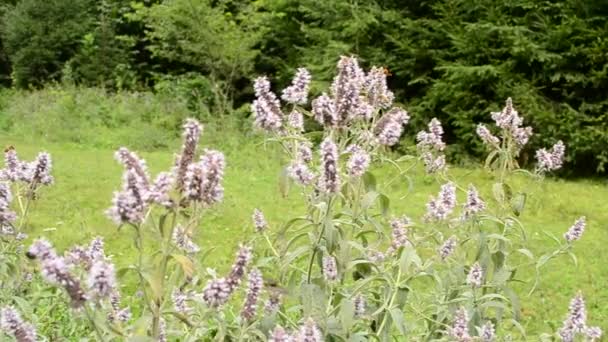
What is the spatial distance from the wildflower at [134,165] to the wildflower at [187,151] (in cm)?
6

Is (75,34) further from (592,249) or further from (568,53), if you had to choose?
(592,249)

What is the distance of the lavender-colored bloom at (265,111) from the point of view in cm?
229

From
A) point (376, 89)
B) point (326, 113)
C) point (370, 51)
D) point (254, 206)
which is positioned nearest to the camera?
point (326, 113)

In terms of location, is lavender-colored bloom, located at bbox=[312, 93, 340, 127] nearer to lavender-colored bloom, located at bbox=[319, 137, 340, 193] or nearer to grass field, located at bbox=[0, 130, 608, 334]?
lavender-colored bloom, located at bbox=[319, 137, 340, 193]

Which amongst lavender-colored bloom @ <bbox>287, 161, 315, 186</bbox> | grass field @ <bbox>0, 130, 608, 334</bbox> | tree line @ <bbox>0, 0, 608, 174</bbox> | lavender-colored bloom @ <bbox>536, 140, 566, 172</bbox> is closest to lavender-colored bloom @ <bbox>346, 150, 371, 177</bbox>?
lavender-colored bloom @ <bbox>287, 161, 315, 186</bbox>

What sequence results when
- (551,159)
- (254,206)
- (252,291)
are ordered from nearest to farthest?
(252,291) < (551,159) < (254,206)

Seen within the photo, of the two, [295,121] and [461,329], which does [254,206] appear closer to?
[295,121]

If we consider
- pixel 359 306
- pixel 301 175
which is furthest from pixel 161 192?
pixel 359 306

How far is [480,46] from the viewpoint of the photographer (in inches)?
395

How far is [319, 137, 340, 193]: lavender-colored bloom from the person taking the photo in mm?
1790

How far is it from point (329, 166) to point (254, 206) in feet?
20.0

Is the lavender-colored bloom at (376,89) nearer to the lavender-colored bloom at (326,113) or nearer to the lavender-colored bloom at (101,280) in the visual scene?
the lavender-colored bloom at (326,113)

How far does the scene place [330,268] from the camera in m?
2.14

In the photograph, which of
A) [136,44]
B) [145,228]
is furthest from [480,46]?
[145,228]
